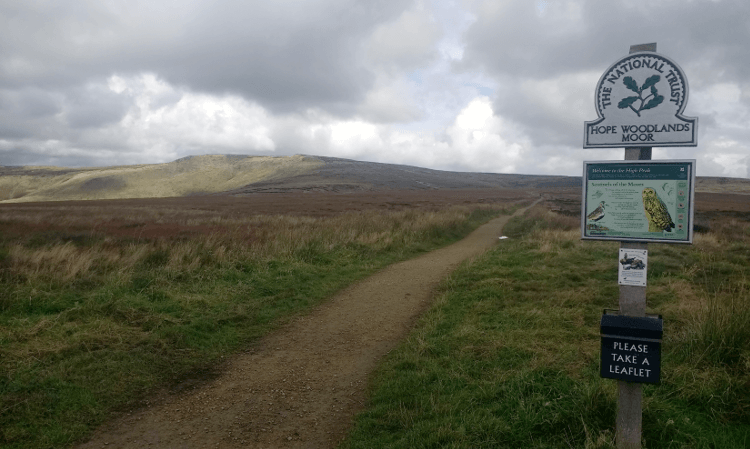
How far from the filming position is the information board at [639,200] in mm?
3098

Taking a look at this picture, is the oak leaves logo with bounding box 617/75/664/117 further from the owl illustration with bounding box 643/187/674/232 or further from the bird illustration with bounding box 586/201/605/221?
the bird illustration with bounding box 586/201/605/221

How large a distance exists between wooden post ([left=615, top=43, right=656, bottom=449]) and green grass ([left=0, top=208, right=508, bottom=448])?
4382mm

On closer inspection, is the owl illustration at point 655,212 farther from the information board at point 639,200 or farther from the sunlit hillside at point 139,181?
the sunlit hillside at point 139,181

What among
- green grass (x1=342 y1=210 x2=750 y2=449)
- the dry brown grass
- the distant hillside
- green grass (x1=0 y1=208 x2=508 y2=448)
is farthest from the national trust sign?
the distant hillside

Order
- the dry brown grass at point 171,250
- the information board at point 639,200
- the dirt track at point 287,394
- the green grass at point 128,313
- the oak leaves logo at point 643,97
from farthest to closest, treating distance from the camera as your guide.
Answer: the dry brown grass at point 171,250, the green grass at point 128,313, the dirt track at point 287,394, the oak leaves logo at point 643,97, the information board at point 639,200

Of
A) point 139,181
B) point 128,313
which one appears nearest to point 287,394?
point 128,313

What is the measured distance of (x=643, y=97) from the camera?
10.7ft

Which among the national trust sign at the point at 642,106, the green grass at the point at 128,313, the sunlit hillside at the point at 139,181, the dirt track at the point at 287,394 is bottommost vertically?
the dirt track at the point at 287,394

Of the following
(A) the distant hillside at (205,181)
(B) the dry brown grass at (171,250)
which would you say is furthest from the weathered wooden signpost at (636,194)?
(A) the distant hillside at (205,181)

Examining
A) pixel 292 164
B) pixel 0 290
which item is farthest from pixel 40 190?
pixel 0 290

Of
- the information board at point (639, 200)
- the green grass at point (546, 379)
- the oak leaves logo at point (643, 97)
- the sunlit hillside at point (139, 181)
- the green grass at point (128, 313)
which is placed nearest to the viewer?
the information board at point (639, 200)

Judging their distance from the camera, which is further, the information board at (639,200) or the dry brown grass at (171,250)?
the dry brown grass at (171,250)

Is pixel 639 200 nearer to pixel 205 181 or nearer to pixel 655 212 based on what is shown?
pixel 655 212

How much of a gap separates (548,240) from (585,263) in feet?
12.6
